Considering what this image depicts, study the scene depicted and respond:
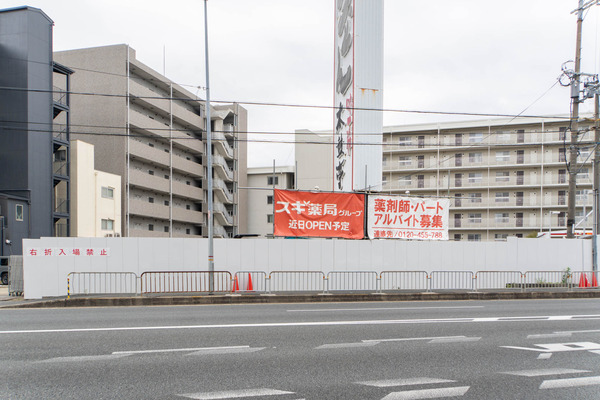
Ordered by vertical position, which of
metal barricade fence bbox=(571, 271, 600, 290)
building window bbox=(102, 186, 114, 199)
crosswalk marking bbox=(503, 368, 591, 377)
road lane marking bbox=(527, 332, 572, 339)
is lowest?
metal barricade fence bbox=(571, 271, 600, 290)

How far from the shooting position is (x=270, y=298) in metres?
15.0

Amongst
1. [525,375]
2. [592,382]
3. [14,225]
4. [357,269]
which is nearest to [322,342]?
[525,375]

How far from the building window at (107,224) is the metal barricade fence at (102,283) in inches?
985

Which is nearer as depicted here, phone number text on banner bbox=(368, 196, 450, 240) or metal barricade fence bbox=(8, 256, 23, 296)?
metal barricade fence bbox=(8, 256, 23, 296)

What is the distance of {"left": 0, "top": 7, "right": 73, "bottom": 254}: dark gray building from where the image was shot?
32656mm

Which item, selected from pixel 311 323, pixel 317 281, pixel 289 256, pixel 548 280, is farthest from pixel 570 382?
pixel 548 280

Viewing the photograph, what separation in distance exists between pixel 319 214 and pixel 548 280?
10.1 m

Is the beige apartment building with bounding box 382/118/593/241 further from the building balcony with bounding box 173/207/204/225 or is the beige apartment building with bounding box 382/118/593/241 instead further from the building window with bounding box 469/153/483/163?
A: the building balcony with bounding box 173/207/204/225

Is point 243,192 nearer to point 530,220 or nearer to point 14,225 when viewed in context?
point 14,225

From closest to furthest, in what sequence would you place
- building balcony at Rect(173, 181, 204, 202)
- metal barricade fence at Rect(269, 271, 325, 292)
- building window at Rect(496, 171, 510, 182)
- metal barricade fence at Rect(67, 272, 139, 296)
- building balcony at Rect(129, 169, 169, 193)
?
metal barricade fence at Rect(67, 272, 139, 296) → metal barricade fence at Rect(269, 271, 325, 292) → building balcony at Rect(129, 169, 169, 193) → building balcony at Rect(173, 181, 204, 202) → building window at Rect(496, 171, 510, 182)

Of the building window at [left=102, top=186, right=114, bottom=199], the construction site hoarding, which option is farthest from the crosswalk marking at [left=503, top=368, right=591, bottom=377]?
the building window at [left=102, top=186, right=114, bottom=199]

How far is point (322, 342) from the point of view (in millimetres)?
8078

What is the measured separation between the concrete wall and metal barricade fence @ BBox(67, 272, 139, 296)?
292 millimetres

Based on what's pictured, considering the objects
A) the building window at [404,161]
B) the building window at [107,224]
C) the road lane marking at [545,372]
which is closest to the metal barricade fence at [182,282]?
the road lane marking at [545,372]
